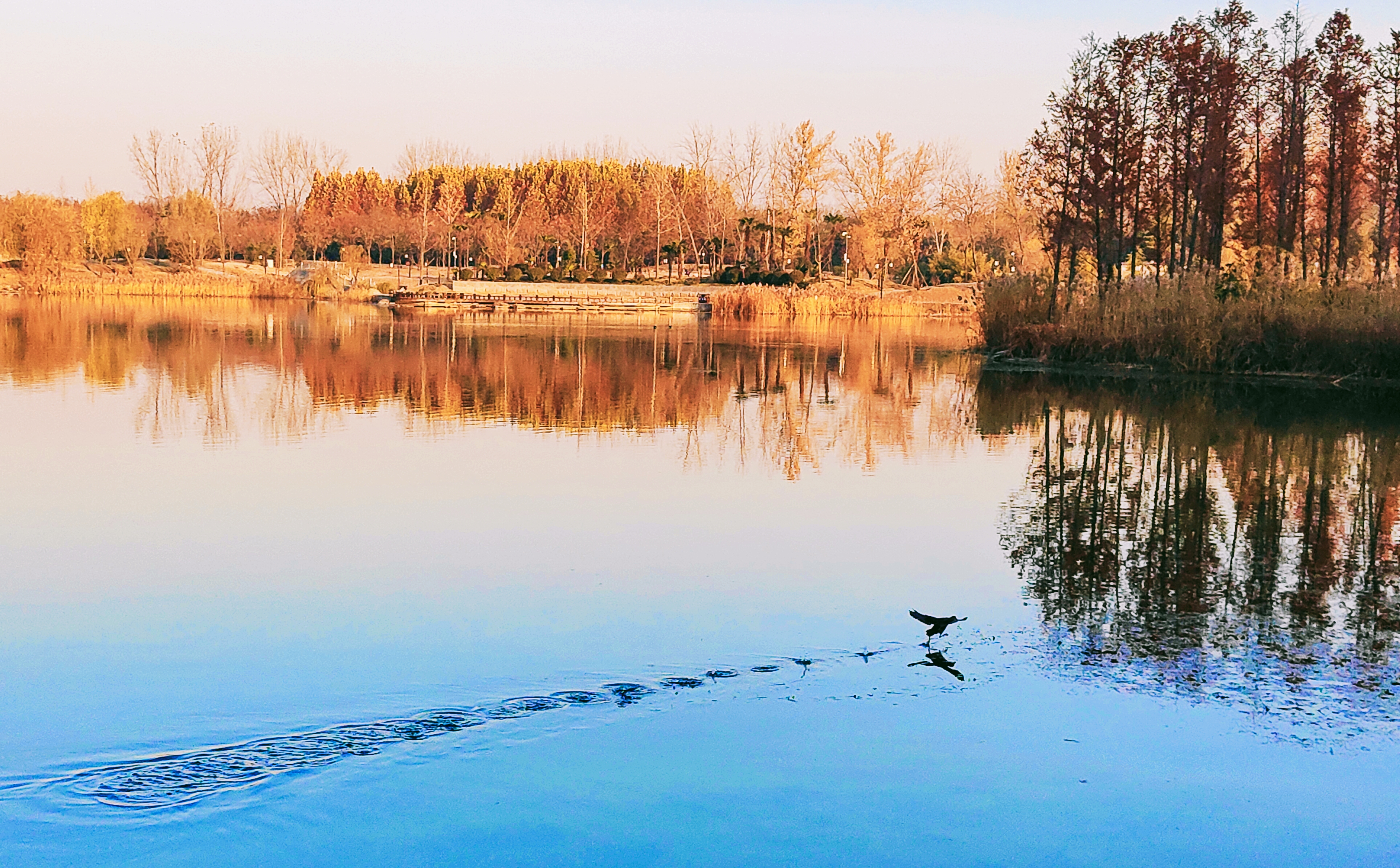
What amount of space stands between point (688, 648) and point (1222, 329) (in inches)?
688

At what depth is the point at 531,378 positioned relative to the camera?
67.7ft

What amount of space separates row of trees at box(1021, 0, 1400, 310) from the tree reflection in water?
11687mm

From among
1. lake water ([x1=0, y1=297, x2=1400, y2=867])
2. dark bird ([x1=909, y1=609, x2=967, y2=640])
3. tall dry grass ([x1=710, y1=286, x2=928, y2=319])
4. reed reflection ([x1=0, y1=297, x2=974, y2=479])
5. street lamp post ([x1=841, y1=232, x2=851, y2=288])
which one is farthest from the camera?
street lamp post ([x1=841, y1=232, x2=851, y2=288])

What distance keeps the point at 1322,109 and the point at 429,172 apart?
222 feet

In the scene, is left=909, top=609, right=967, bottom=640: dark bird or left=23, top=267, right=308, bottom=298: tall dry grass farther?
left=23, top=267, right=308, bottom=298: tall dry grass

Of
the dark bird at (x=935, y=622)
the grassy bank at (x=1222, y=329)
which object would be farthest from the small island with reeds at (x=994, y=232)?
the dark bird at (x=935, y=622)

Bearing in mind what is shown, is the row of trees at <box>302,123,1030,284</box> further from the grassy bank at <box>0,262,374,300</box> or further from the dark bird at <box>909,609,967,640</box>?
the dark bird at <box>909,609,967,640</box>

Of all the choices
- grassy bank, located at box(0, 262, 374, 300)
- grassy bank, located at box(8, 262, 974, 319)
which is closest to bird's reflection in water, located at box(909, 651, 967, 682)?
grassy bank, located at box(8, 262, 974, 319)

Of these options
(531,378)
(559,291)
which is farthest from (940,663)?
(559,291)

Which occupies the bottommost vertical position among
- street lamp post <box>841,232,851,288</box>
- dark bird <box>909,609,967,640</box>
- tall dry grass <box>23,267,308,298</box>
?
dark bird <box>909,609,967,640</box>

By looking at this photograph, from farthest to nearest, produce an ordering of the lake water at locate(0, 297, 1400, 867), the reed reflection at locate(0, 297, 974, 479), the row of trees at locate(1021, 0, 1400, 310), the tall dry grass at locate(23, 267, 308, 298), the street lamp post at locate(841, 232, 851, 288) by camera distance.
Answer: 1. the street lamp post at locate(841, 232, 851, 288)
2. the tall dry grass at locate(23, 267, 308, 298)
3. the row of trees at locate(1021, 0, 1400, 310)
4. the reed reflection at locate(0, 297, 974, 479)
5. the lake water at locate(0, 297, 1400, 867)

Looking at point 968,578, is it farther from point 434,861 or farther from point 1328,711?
point 434,861

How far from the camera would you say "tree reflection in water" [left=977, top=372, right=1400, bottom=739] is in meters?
5.80

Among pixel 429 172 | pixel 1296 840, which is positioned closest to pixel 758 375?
pixel 1296 840
